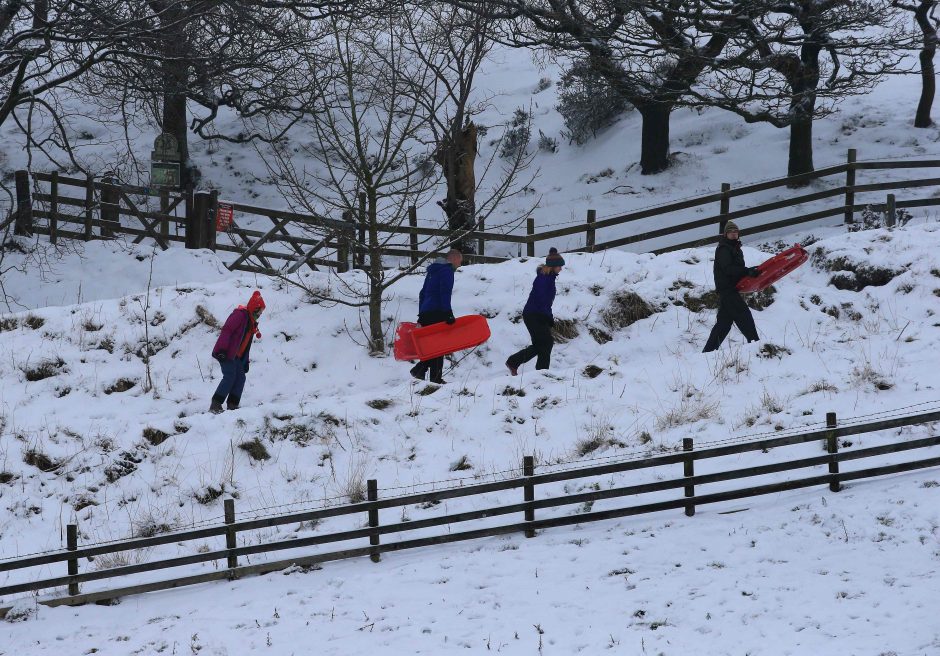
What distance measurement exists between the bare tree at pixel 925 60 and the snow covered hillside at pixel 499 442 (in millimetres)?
A: 8315

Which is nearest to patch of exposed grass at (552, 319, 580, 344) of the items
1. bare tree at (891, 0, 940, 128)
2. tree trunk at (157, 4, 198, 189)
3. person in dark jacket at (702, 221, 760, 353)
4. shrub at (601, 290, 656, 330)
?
shrub at (601, 290, 656, 330)

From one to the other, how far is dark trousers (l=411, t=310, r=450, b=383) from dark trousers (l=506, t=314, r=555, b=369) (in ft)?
2.98

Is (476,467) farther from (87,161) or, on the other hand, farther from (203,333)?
(87,161)

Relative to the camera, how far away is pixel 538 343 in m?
Result: 12.6

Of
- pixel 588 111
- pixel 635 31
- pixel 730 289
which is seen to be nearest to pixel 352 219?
pixel 730 289

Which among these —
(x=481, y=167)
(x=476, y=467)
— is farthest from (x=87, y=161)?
(x=476, y=467)

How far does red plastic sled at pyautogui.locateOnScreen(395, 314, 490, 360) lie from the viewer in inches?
500

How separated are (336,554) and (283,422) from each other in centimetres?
277

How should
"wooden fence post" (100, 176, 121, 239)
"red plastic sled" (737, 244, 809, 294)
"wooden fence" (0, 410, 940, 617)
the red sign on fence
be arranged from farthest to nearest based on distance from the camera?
"wooden fence post" (100, 176, 121, 239) → the red sign on fence → "red plastic sled" (737, 244, 809, 294) → "wooden fence" (0, 410, 940, 617)

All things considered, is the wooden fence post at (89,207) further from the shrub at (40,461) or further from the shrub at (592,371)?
the shrub at (592,371)

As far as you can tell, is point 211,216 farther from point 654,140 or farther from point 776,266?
point 654,140

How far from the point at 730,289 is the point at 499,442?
3784mm

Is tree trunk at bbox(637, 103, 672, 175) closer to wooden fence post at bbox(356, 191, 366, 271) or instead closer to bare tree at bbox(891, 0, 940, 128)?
bare tree at bbox(891, 0, 940, 128)

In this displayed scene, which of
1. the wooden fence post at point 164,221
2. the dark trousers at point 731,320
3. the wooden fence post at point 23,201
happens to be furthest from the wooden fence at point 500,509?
the wooden fence post at point 23,201
